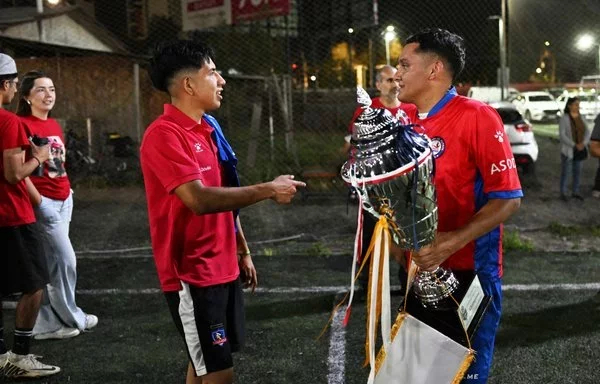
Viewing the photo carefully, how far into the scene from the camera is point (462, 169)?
2.71m

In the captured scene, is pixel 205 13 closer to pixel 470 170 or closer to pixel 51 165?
pixel 51 165

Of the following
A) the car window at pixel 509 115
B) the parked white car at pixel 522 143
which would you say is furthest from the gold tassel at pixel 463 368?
the car window at pixel 509 115

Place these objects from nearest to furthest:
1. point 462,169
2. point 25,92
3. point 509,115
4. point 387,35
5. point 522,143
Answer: point 462,169 → point 25,92 → point 522,143 → point 509,115 → point 387,35

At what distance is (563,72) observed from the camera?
47625mm

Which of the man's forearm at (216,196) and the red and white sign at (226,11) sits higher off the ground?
the red and white sign at (226,11)

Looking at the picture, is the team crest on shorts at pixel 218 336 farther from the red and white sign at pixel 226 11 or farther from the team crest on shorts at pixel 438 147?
the red and white sign at pixel 226 11

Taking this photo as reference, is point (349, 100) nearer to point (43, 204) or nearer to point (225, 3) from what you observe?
point (225, 3)

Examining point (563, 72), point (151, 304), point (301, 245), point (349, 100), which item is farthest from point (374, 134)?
point (563, 72)

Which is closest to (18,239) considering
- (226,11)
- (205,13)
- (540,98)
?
(226,11)

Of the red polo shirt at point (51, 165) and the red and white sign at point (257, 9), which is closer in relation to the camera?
the red polo shirt at point (51, 165)

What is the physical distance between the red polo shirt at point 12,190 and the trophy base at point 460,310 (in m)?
2.90

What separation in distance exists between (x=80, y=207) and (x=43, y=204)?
6377 millimetres

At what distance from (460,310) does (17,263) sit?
3.12 metres

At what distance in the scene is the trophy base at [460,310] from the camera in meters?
2.66
